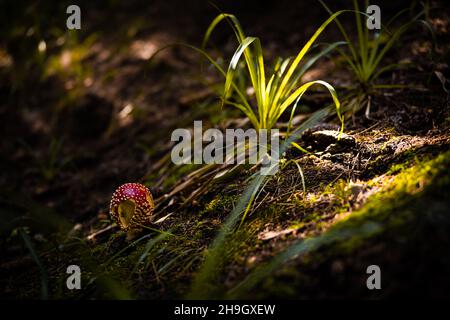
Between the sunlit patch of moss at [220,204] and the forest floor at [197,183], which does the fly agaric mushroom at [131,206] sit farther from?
the sunlit patch of moss at [220,204]

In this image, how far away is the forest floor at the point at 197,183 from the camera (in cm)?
91

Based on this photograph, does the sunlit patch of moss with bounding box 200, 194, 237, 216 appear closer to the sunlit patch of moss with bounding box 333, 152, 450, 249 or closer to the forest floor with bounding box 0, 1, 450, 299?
the forest floor with bounding box 0, 1, 450, 299

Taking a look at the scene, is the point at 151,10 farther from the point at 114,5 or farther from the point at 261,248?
the point at 261,248

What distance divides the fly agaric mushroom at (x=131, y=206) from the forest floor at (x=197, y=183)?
3.0 inches

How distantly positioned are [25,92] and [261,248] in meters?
2.85

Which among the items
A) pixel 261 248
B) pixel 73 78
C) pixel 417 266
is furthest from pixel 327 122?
pixel 73 78

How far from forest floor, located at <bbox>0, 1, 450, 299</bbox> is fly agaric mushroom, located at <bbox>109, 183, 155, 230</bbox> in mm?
75

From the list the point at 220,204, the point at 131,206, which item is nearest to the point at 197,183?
the point at 220,204

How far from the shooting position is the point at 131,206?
53.7 inches

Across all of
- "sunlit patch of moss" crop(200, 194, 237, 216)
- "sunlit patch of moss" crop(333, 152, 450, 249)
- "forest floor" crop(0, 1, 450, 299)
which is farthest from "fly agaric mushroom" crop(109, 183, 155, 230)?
"sunlit patch of moss" crop(333, 152, 450, 249)

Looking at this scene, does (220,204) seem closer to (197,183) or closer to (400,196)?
(197,183)

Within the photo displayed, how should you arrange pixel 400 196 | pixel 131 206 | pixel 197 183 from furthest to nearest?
pixel 197 183 < pixel 131 206 < pixel 400 196

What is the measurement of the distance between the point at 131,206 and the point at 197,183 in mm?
390

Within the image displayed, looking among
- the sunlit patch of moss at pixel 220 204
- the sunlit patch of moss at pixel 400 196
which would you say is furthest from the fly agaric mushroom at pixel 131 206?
the sunlit patch of moss at pixel 400 196
